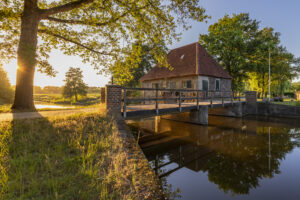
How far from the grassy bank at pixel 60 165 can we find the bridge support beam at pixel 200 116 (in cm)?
952

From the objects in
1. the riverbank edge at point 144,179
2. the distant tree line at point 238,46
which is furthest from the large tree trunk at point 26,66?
the distant tree line at point 238,46

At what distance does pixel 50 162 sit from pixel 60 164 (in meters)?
0.23

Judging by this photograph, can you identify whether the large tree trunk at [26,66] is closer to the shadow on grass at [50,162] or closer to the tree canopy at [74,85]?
the shadow on grass at [50,162]

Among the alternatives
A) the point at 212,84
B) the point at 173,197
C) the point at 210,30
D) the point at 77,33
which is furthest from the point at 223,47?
the point at 173,197

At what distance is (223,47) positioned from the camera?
2214 centimetres

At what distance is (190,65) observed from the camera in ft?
55.9

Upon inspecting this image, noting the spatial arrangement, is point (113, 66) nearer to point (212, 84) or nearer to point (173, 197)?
point (173, 197)

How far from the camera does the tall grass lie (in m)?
2.13

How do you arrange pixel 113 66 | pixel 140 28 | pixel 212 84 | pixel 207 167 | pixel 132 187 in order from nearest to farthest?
pixel 132 187, pixel 207 167, pixel 140 28, pixel 113 66, pixel 212 84

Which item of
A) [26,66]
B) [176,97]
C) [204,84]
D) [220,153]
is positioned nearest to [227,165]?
[220,153]

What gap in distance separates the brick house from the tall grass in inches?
554

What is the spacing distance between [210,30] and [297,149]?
22755 millimetres

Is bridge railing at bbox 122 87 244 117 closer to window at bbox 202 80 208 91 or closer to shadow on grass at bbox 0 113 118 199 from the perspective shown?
window at bbox 202 80 208 91

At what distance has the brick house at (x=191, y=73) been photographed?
16312 mm
